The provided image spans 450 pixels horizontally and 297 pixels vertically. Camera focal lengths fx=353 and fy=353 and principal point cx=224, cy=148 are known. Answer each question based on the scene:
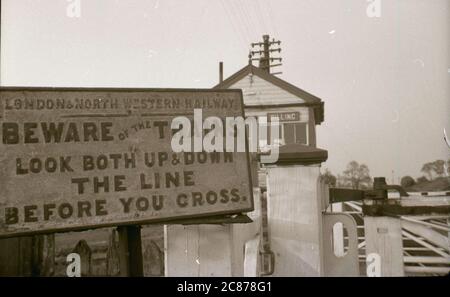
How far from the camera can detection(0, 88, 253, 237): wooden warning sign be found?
1.50 metres

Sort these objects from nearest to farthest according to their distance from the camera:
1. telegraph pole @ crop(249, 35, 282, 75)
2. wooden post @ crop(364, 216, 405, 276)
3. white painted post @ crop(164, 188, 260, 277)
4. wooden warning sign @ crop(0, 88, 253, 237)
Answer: wooden warning sign @ crop(0, 88, 253, 237)
white painted post @ crop(164, 188, 260, 277)
wooden post @ crop(364, 216, 405, 276)
telegraph pole @ crop(249, 35, 282, 75)

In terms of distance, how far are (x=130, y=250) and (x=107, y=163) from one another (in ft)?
1.45

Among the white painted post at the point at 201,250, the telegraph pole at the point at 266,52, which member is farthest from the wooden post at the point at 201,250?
the telegraph pole at the point at 266,52

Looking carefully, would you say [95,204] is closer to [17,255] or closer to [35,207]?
[35,207]

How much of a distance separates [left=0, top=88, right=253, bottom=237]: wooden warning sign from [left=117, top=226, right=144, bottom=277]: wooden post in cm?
13

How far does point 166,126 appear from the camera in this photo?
1.69m

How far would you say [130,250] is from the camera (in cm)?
170

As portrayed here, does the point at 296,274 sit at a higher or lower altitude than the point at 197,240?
lower

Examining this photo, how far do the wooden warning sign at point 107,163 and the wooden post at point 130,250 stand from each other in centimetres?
13

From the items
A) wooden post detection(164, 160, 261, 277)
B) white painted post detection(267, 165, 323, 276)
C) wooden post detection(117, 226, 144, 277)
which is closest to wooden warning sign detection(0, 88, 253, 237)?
wooden post detection(117, 226, 144, 277)

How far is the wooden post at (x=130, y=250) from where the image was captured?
1.68 m

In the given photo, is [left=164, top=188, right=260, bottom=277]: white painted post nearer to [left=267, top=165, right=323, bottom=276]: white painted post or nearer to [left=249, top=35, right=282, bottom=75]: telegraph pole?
[left=267, top=165, right=323, bottom=276]: white painted post
